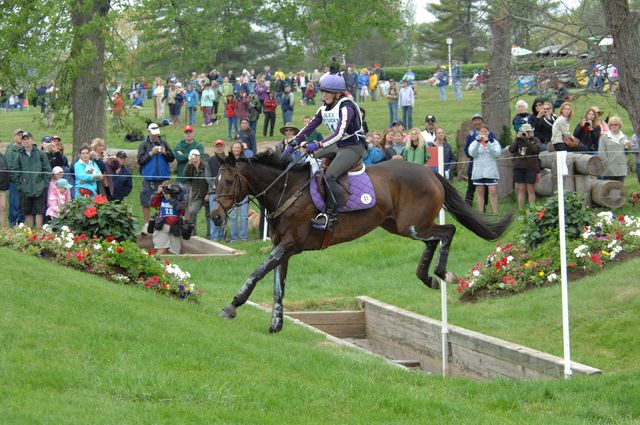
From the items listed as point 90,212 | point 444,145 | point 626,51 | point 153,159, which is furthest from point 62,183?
point 626,51

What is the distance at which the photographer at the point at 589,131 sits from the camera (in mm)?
22938

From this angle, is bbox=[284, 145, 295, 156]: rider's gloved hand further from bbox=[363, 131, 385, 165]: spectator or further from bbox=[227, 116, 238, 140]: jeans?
bbox=[227, 116, 238, 140]: jeans

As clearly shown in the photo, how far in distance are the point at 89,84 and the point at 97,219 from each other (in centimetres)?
1398

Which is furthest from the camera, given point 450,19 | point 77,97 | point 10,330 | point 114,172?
point 450,19

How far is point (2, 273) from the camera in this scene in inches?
496

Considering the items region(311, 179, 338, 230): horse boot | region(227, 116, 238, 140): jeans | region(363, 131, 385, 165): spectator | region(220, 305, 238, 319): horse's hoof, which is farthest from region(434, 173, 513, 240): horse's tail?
region(227, 116, 238, 140): jeans

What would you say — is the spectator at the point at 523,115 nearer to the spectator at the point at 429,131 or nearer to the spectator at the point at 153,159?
the spectator at the point at 429,131

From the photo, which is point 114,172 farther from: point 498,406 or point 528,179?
point 498,406

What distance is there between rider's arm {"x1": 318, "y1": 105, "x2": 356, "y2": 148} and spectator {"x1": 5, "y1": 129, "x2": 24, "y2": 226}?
9961mm

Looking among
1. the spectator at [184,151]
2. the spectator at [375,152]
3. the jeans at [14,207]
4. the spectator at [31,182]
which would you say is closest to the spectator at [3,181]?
the spectator at [31,182]

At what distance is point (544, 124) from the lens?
23.7 m

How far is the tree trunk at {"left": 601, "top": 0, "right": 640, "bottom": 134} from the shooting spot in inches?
472

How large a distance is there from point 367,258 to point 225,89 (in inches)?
1027

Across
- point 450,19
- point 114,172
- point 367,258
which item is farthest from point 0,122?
point 450,19
